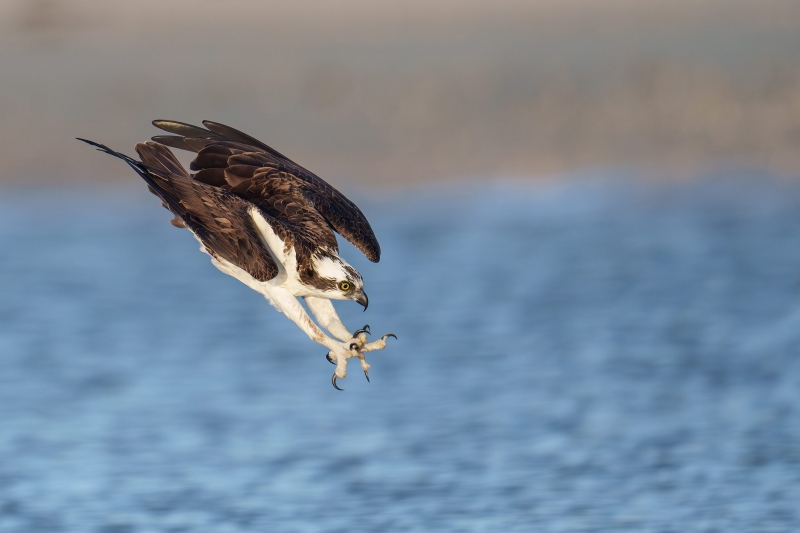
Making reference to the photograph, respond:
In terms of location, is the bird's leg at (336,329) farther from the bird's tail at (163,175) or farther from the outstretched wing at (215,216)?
the bird's tail at (163,175)

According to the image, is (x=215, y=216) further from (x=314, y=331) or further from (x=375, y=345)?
(x=375, y=345)

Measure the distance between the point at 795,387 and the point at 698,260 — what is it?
534 centimetres

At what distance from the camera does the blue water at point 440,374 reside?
14.3 m

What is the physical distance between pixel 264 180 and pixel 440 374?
710 cm

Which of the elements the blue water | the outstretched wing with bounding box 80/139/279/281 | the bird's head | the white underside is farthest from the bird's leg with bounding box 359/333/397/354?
the blue water

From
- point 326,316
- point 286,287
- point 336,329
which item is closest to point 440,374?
point 326,316

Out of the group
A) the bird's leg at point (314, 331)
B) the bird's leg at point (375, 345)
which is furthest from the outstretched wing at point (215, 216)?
the bird's leg at point (375, 345)

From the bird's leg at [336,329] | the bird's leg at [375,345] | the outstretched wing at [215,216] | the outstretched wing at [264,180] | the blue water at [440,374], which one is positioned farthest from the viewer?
the blue water at [440,374]

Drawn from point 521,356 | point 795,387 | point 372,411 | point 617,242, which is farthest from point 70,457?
point 617,242

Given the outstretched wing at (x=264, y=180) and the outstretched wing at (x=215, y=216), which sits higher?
the outstretched wing at (x=264, y=180)

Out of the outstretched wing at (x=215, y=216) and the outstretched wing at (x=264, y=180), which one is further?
the outstretched wing at (x=264, y=180)

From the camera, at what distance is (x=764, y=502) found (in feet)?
46.7

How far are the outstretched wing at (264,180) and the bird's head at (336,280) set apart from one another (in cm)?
71

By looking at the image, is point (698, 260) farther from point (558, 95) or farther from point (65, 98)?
point (65, 98)
